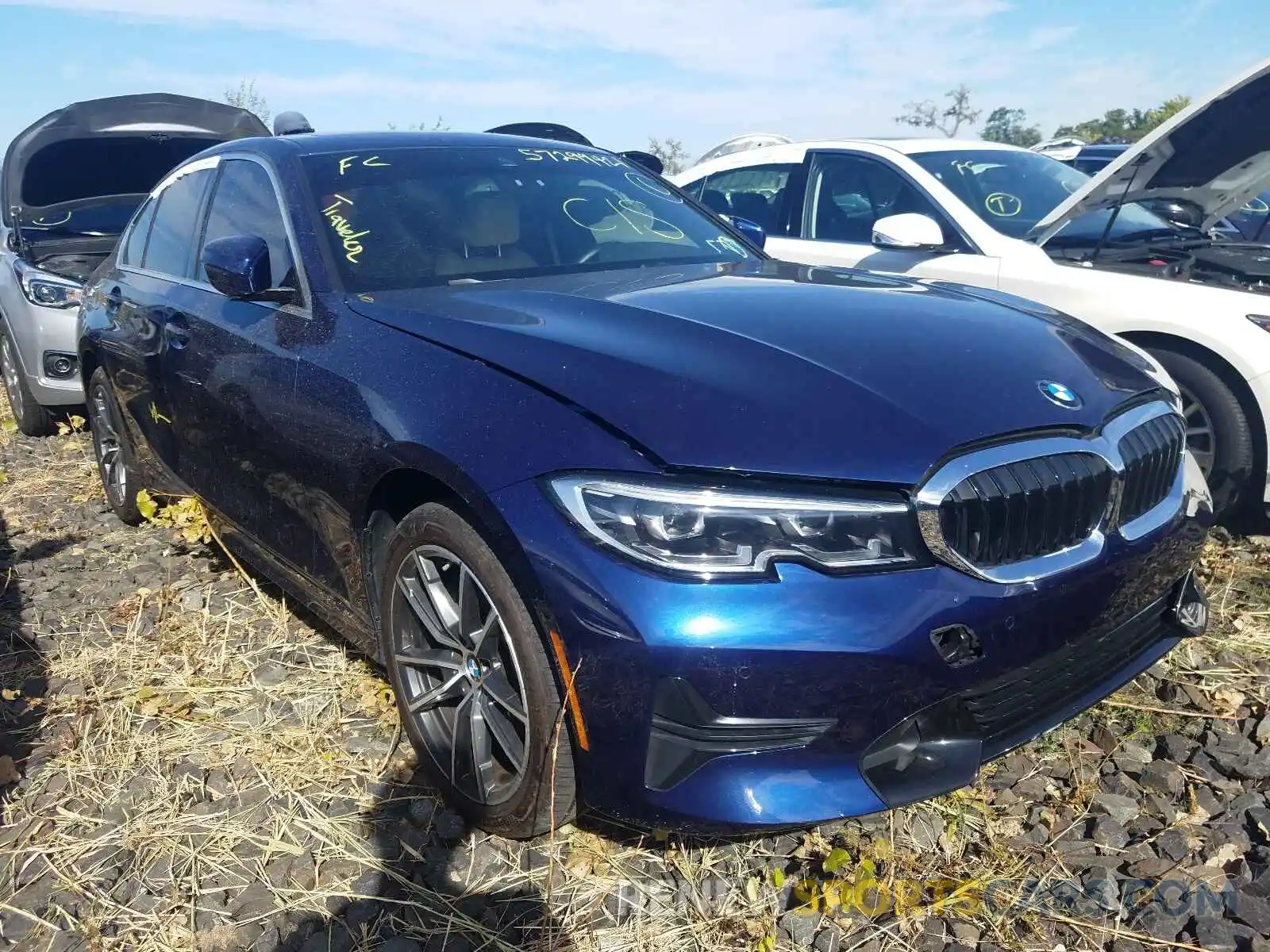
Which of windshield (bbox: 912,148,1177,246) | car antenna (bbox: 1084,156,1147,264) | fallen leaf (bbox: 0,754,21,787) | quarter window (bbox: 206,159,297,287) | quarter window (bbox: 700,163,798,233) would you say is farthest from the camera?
quarter window (bbox: 700,163,798,233)

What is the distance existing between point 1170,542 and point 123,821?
2616 mm

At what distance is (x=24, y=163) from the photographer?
648 cm

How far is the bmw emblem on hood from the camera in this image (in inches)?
80.7

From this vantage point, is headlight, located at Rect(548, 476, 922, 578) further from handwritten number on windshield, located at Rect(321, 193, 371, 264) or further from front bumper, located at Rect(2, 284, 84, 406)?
front bumper, located at Rect(2, 284, 84, 406)

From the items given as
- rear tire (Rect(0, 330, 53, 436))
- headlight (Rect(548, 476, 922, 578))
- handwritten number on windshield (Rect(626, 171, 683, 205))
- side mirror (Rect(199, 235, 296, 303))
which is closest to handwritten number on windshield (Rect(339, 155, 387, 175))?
side mirror (Rect(199, 235, 296, 303))

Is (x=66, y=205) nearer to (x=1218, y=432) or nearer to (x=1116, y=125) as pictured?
(x=1218, y=432)

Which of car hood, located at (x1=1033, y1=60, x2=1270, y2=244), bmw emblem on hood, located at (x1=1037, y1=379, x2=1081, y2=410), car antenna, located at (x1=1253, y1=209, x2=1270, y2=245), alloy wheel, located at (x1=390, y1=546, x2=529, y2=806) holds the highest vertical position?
car hood, located at (x1=1033, y1=60, x2=1270, y2=244)

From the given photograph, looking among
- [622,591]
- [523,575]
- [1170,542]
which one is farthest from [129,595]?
[1170,542]

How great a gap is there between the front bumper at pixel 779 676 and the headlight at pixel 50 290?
5183 millimetres

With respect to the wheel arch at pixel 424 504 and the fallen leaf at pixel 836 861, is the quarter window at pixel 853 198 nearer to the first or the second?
the wheel arch at pixel 424 504

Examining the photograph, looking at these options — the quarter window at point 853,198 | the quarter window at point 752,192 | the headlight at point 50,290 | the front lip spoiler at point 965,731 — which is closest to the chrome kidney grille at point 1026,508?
the front lip spoiler at point 965,731

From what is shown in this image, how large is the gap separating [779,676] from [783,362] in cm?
68

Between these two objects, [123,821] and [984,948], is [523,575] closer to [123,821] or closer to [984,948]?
[984,948]

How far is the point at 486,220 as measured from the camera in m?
2.96
